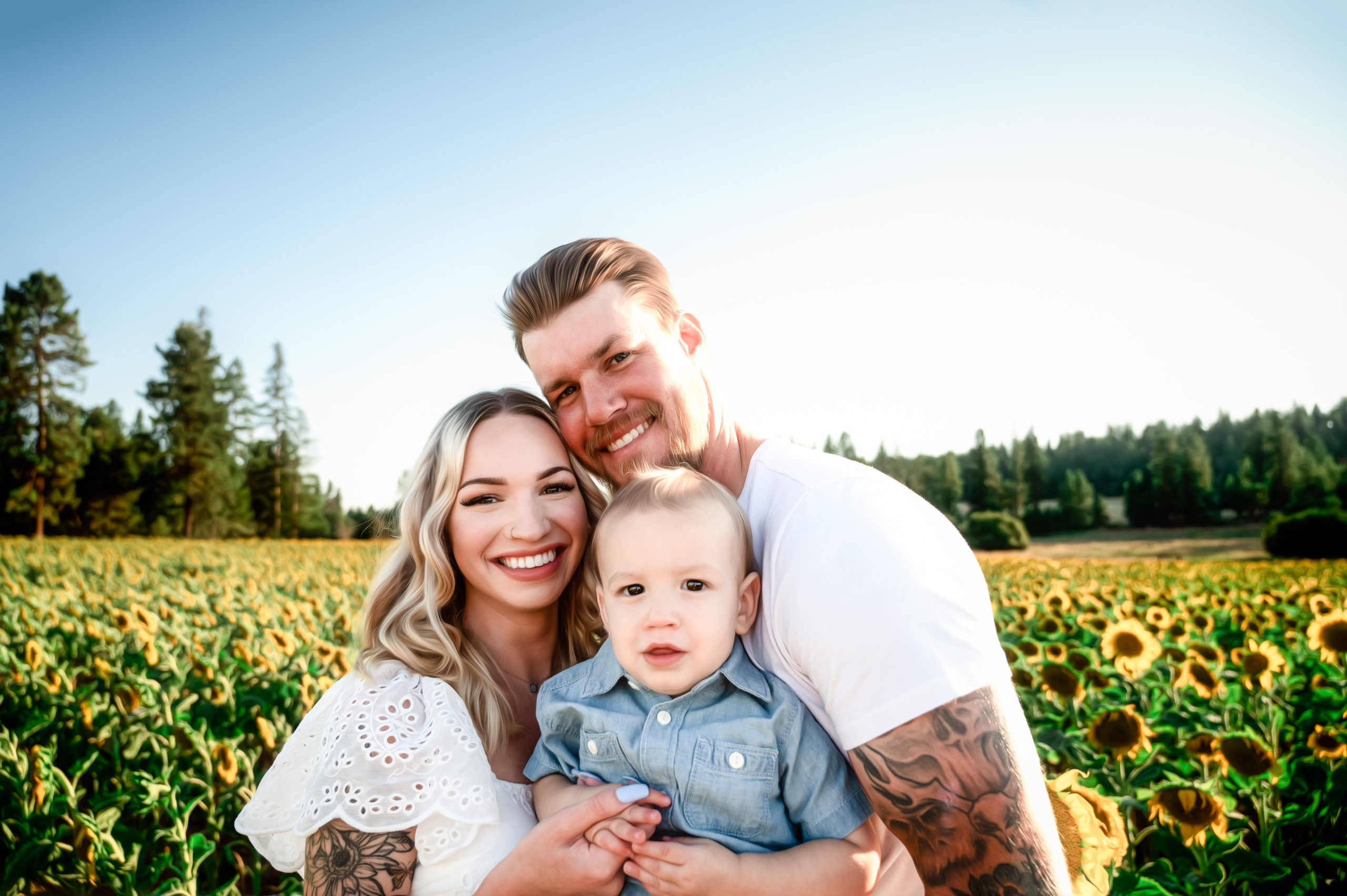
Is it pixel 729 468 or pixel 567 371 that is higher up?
pixel 567 371

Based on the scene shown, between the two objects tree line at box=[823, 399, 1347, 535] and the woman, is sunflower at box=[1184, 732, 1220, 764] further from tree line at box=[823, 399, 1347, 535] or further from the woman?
tree line at box=[823, 399, 1347, 535]

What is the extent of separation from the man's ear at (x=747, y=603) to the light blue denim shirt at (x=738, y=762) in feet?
0.18

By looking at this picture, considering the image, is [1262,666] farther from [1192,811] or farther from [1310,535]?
[1310,535]

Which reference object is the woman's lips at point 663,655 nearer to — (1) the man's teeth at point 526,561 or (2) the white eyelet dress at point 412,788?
(2) the white eyelet dress at point 412,788

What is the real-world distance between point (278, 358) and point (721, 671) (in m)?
73.6

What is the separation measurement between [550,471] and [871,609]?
143 centimetres

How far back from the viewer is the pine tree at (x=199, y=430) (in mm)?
50188

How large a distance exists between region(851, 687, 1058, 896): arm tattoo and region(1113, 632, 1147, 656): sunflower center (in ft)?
11.7

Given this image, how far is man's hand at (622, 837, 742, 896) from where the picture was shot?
5.74 feet

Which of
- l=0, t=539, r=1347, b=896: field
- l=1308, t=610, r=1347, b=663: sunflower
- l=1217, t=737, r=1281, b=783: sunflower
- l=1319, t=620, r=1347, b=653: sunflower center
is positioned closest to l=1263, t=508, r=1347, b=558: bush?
l=0, t=539, r=1347, b=896: field

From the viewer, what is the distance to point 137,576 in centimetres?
1016

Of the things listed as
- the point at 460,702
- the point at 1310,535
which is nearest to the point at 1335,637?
the point at 460,702

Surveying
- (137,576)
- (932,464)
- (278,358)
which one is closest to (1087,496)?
(932,464)

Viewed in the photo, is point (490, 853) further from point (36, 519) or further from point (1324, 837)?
point (36, 519)
